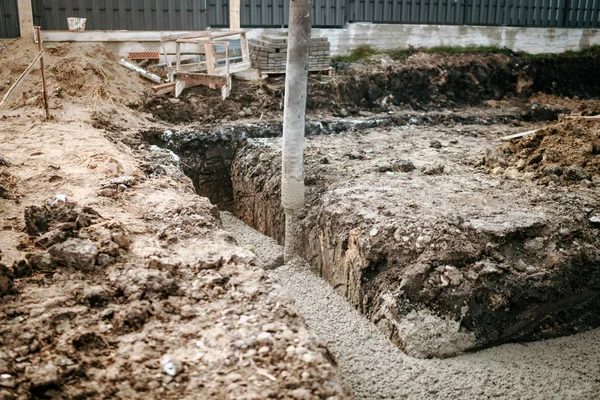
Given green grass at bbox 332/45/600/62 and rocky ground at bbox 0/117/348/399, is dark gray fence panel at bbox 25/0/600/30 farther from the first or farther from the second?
rocky ground at bbox 0/117/348/399

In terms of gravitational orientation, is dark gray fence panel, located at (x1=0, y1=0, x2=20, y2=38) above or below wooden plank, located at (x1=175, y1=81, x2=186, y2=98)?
above

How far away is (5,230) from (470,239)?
175 inches

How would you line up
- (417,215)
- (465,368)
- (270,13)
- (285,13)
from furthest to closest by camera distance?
(285,13) < (270,13) < (417,215) < (465,368)

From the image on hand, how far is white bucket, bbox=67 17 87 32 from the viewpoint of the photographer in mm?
10703

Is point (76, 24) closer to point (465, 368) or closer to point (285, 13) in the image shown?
point (285, 13)

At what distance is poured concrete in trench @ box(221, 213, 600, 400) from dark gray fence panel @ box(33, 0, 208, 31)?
321 inches

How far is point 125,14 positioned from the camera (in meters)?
11.4

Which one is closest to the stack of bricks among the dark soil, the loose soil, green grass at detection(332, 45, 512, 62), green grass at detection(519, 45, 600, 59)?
the dark soil

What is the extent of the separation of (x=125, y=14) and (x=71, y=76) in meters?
2.19

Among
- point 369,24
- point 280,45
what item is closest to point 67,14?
point 280,45

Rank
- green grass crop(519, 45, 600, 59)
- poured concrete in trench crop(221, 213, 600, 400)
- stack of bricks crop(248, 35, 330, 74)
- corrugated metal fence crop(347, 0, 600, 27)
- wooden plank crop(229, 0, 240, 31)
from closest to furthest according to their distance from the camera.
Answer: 1. poured concrete in trench crop(221, 213, 600, 400)
2. stack of bricks crop(248, 35, 330, 74)
3. wooden plank crop(229, 0, 240, 31)
4. corrugated metal fence crop(347, 0, 600, 27)
5. green grass crop(519, 45, 600, 59)

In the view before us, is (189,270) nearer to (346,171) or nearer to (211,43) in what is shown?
(346,171)

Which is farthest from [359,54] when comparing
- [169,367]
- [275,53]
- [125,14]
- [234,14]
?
[169,367]

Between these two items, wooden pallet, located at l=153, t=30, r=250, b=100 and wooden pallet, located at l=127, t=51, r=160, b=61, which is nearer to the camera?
wooden pallet, located at l=153, t=30, r=250, b=100
